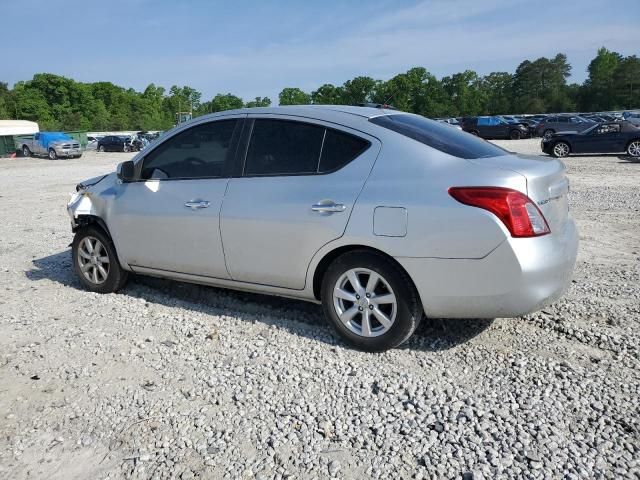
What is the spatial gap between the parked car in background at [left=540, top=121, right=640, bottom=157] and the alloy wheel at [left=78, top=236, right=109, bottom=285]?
776 inches

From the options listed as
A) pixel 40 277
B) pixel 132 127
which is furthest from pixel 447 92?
pixel 40 277

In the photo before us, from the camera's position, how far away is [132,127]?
87.9 meters

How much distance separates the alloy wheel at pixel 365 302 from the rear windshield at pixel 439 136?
0.99 meters

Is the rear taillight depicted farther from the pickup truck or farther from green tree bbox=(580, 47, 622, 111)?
green tree bbox=(580, 47, 622, 111)

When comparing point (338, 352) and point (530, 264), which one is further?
point (338, 352)

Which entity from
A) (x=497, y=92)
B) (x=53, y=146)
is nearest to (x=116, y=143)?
(x=53, y=146)

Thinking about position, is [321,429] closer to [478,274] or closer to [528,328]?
[478,274]

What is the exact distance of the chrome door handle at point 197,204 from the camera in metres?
4.41

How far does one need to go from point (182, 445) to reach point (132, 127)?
91979 mm

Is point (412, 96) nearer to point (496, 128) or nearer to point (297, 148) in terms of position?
point (496, 128)

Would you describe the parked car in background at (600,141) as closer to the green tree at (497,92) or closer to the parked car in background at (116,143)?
the parked car in background at (116,143)

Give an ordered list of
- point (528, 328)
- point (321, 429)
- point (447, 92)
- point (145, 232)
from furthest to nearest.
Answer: point (447, 92) < point (145, 232) < point (528, 328) < point (321, 429)

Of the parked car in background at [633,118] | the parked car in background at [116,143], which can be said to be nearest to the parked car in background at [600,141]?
the parked car in background at [633,118]

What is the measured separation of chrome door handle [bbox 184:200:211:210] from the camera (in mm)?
4406
